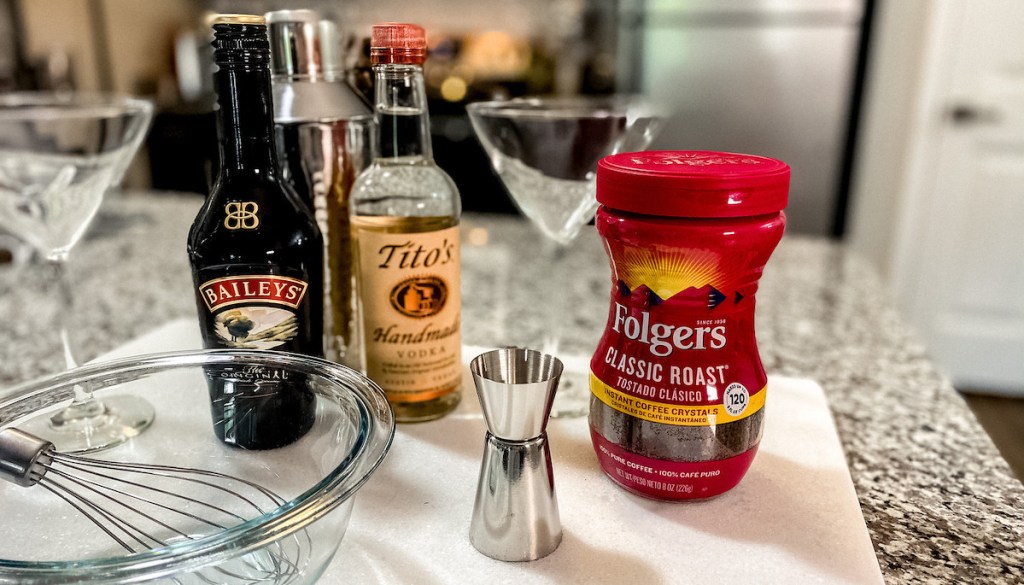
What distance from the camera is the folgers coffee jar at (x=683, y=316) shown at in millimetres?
357

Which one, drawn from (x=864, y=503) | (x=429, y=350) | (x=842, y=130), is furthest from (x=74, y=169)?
(x=842, y=130)

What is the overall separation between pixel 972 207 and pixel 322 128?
183 centimetres

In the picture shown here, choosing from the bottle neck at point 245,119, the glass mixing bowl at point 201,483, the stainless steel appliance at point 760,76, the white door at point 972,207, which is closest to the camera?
the glass mixing bowl at point 201,483

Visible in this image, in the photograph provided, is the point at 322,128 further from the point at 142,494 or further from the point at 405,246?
the point at 142,494

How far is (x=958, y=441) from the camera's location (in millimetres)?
516

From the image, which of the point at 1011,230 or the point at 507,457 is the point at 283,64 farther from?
the point at 1011,230

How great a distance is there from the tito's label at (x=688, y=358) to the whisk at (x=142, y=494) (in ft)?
0.67

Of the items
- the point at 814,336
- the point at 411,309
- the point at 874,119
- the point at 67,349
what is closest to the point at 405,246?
the point at 411,309

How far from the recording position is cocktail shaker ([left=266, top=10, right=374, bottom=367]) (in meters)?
0.47

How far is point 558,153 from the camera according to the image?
0.55 m

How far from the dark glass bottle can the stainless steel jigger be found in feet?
0.44

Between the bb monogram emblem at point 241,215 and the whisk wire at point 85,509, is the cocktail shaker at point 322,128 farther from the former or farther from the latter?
the whisk wire at point 85,509

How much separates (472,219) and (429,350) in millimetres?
854

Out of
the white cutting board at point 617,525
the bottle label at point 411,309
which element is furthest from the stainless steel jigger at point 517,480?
the bottle label at point 411,309
